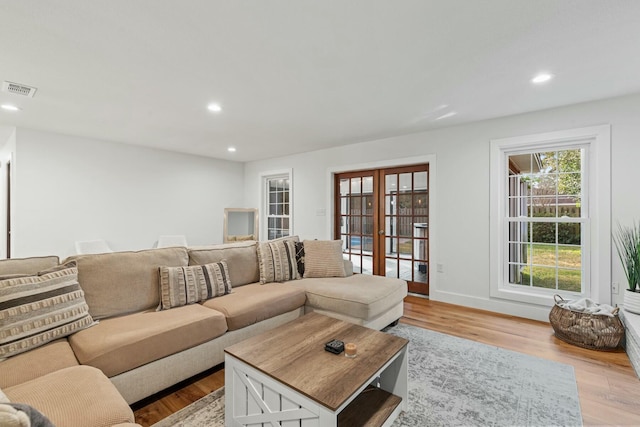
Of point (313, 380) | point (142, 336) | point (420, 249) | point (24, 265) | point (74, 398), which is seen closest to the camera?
point (74, 398)

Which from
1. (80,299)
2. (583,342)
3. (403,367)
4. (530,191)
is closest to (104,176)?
(80,299)

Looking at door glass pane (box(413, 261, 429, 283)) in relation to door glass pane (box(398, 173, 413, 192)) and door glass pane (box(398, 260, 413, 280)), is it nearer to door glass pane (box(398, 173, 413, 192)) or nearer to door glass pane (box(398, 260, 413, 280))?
door glass pane (box(398, 260, 413, 280))

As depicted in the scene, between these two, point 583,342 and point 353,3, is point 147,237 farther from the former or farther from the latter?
point 583,342

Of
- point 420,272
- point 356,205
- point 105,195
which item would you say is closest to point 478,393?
point 420,272

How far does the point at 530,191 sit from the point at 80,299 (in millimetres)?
4518

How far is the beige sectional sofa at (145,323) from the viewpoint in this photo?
128 centimetres

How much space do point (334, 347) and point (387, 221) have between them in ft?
10.3

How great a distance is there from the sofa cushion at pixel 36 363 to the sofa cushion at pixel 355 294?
1890 mm

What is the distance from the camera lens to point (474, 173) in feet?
12.2

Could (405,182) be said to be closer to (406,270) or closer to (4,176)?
(406,270)

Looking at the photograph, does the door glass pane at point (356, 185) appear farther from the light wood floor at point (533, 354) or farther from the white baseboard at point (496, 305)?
the light wood floor at point (533, 354)

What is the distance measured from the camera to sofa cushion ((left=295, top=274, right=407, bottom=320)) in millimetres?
2639

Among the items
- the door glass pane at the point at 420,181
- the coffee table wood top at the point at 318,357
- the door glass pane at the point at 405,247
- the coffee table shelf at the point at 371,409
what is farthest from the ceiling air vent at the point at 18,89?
the door glass pane at the point at 405,247

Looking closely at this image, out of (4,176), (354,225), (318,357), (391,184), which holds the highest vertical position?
(4,176)
